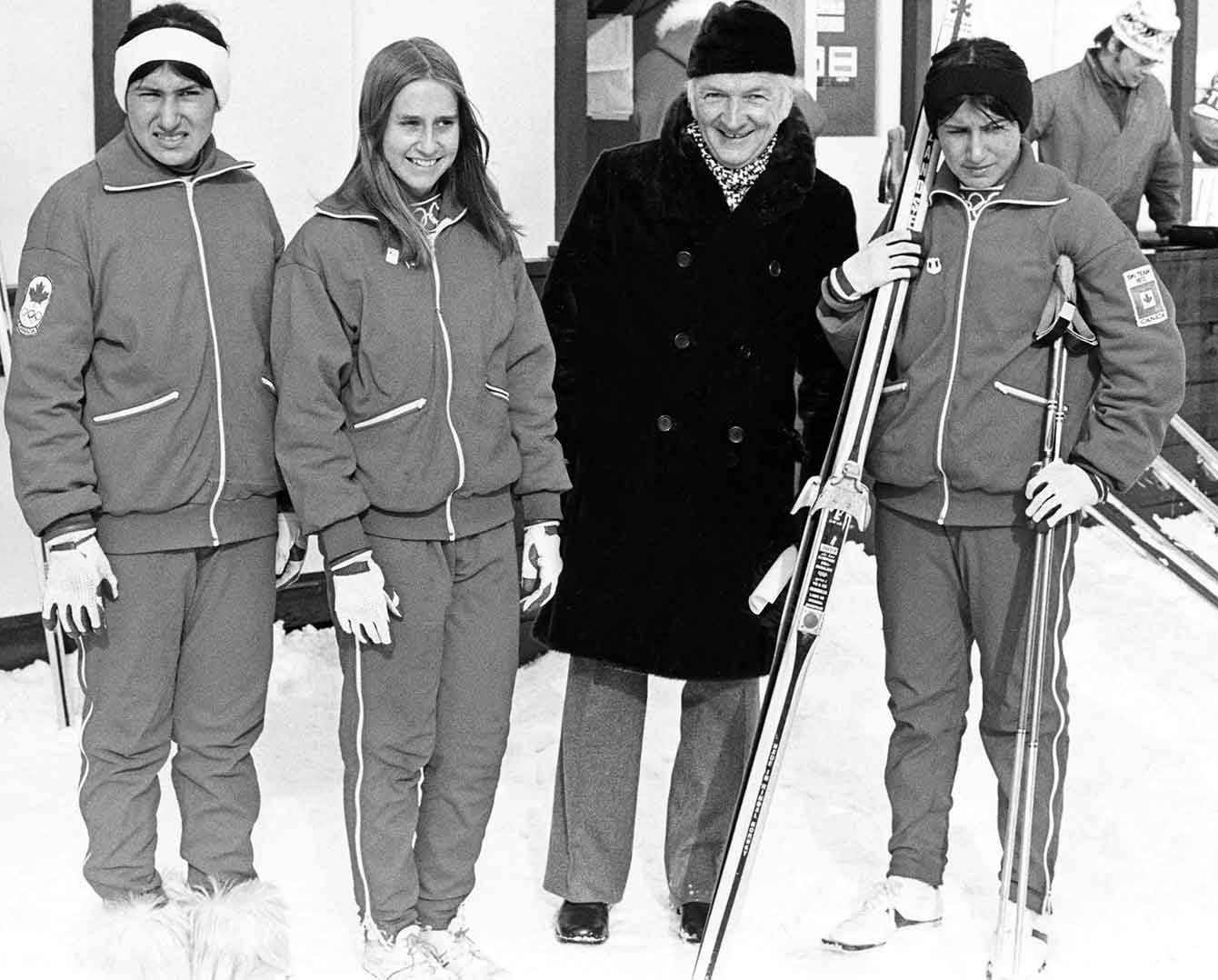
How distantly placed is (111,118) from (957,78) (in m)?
2.55

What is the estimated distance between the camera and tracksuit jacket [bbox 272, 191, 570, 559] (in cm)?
311

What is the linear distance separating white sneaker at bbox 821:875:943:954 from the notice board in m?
3.74

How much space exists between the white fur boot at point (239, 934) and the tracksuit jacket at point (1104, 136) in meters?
4.66

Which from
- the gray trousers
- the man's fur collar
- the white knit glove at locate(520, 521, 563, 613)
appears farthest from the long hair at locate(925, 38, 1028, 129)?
the gray trousers

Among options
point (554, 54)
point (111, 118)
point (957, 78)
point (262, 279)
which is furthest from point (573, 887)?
point (554, 54)

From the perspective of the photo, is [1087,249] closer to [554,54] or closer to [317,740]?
[317,740]

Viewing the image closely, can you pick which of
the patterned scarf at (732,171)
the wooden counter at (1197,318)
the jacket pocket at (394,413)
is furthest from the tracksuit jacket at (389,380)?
the wooden counter at (1197,318)

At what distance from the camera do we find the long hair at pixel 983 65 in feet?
10.8

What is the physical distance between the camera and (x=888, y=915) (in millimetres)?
3623

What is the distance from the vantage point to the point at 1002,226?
11.1 ft

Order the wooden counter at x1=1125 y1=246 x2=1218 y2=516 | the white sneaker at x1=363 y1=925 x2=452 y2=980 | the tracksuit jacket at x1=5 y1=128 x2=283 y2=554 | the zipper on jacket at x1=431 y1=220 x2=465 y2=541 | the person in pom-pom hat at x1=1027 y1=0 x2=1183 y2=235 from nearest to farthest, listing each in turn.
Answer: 1. the tracksuit jacket at x1=5 y1=128 x2=283 y2=554
2. the zipper on jacket at x1=431 y1=220 x2=465 y2=541
3. the white sneaker at x1=363 y1=925 x2=452 y2=980
4. the person in pom-pom hat at x1=1027 y1=0 x2=1183 y2=235
5. the wooden counter at x1=1125 y1=246 x2=1218 y2=516

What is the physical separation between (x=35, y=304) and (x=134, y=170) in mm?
276

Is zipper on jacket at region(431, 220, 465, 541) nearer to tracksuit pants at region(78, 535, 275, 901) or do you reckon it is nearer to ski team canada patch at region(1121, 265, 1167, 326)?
tracksuit pants at region(78, 535, 275, 901)

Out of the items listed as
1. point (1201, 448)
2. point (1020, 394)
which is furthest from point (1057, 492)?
point (1201, 448)
